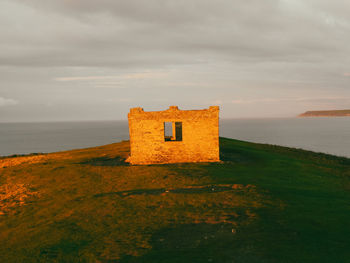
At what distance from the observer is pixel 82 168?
22.7 metres

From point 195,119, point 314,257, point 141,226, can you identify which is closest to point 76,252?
point 141,226

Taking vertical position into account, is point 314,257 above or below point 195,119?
below

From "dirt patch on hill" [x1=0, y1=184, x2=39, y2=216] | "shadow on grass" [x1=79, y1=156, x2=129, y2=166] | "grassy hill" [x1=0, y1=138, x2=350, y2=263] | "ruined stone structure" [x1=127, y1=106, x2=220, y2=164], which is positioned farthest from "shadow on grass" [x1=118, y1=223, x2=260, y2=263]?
"shadow on grass" [x1=79, y1=156, x2=129, y2=166]

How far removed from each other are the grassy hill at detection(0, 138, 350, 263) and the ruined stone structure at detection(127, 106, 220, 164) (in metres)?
1.46

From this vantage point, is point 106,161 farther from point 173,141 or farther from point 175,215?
point 175,215

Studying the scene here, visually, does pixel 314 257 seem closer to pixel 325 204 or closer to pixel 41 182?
pixel 325 204

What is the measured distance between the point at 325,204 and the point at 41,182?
19368 millimetres

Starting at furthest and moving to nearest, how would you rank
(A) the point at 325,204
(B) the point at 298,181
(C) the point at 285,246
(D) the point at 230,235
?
(B) the point at 298,181 → (A) the point at 325,204 → (D) the point at 230,235 → (C) the point at 285,246

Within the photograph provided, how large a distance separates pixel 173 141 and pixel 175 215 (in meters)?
11.0

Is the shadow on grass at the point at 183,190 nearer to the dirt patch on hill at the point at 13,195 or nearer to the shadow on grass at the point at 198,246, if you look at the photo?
the shadow on grass at the point at 198,246

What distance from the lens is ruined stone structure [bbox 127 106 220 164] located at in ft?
74.6

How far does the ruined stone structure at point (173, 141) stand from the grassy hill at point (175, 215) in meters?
1.46

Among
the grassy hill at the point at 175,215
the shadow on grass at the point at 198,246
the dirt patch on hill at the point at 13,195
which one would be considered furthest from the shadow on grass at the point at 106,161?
the shadow on grass at the point at 198,246

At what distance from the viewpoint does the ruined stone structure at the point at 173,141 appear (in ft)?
74.6
